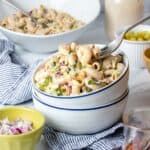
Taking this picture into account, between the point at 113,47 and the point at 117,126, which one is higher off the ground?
the point at 113,47

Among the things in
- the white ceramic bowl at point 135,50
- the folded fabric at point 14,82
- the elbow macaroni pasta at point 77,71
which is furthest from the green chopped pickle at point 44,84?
the white ceramic bowl at point 135,50

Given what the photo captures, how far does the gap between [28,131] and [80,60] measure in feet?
0.52

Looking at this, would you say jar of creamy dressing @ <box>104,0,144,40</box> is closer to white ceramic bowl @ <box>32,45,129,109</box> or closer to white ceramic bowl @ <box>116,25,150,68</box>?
white ceramic bowl @ <box>116,25,150,68</box>

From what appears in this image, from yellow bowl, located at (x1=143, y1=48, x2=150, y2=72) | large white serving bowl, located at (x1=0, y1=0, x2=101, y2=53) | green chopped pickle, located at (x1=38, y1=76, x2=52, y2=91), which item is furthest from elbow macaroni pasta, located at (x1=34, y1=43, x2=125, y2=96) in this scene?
large white serving bowl, located at (x1=0, y1=0, x2=101, y2=53)

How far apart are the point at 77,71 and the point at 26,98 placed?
0.17 m

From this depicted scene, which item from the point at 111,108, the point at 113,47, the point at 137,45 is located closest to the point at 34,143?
the point at 111,108

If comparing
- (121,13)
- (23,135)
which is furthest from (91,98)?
(121,13)

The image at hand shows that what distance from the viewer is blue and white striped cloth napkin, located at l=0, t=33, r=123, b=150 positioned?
82 cm

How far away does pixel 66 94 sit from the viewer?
819mm

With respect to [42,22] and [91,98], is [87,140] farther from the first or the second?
[42,22]

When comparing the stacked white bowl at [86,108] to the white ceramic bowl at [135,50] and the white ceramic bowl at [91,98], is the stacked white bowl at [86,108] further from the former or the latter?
the white ceramic bowl at [135,50]

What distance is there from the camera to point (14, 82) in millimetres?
1010

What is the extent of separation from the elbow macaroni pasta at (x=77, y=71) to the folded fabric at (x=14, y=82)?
9 centimetres

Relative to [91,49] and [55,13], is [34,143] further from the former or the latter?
[55,13]
